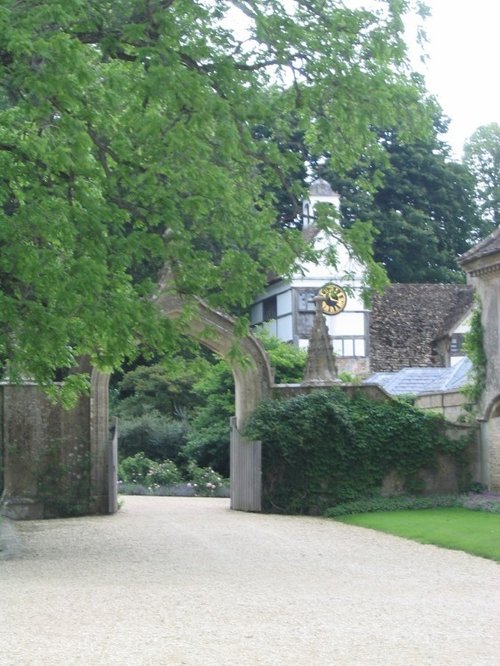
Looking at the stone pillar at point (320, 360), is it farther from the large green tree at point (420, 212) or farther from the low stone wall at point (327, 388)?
the large green tree at point (420, 212)

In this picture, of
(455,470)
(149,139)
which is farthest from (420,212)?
(149,139)

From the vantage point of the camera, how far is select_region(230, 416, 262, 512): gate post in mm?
25172

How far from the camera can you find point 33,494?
24.3m

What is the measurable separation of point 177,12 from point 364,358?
32.8 m

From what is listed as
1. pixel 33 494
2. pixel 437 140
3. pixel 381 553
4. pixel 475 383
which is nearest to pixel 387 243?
pixel 437 140

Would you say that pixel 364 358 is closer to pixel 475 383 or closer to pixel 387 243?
pixel 387 243

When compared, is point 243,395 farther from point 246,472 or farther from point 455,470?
point 455,470

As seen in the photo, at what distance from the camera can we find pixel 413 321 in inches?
1977

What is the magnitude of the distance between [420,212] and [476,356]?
29141 mm

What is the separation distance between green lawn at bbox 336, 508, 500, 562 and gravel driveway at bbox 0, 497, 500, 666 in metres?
0.39

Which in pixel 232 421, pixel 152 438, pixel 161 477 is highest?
pixel 232 421

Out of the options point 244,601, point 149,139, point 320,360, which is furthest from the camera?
point 320,360

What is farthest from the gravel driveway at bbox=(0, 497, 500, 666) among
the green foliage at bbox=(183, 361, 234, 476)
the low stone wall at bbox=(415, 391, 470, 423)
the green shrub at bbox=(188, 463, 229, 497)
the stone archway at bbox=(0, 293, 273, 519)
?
the green foliage at bbox=(183, 361, 234, 476)

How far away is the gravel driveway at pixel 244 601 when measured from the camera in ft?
28.8
